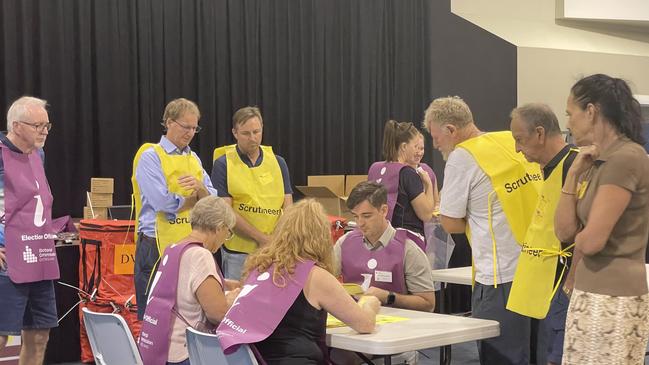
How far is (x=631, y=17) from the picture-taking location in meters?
8.88

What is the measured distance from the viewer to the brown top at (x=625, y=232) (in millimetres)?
2303

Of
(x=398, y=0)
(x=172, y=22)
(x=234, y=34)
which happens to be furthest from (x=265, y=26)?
(x=398, y=0)

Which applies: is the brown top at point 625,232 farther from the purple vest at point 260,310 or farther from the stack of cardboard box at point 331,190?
the stack of cardboard box at point 331,190

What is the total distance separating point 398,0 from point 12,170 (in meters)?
4.51

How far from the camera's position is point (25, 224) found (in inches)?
151

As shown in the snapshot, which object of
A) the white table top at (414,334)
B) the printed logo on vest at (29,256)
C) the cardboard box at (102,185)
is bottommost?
the white table top at (414,334)

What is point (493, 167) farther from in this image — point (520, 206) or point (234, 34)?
point (234, 34)

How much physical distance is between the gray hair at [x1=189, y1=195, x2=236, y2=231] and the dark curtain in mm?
2908

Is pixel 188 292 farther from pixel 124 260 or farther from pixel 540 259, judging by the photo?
pixel 124 260

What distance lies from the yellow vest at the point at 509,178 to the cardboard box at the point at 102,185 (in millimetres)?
3169

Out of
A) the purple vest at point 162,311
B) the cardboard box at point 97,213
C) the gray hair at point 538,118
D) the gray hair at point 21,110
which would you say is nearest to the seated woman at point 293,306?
the purple vest at point 162,311

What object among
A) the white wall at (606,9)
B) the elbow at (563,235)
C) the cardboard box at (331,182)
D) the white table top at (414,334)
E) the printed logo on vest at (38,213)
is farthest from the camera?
the white wall at (606,9)

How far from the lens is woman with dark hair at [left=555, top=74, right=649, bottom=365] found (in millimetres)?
2303

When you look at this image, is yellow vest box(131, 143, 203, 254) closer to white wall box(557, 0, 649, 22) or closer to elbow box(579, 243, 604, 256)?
elbow box(579, 243, 604, 256)
